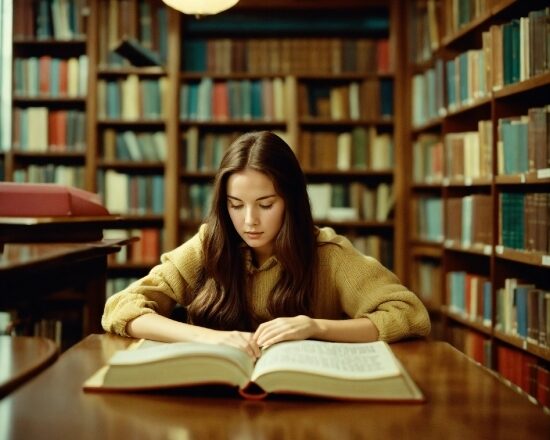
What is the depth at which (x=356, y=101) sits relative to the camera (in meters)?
4.31

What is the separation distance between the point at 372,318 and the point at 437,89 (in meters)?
2.64

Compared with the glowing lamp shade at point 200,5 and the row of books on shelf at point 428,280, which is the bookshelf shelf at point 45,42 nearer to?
the glowing lamp shade at point 200,5

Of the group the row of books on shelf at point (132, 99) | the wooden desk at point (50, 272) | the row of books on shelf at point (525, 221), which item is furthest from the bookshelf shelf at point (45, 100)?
the row of books on shelf at point (525, 221)

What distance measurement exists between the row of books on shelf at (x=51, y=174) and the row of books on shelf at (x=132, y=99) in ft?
1.29

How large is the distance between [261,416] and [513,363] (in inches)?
84.6

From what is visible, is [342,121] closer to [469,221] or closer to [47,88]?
[469,221]

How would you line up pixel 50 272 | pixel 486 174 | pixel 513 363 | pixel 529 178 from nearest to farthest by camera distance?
pixel 50 272 < pixel 529 178 < pixel 513 363 < pixel 486 174

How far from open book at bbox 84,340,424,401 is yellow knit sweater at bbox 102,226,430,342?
386mm

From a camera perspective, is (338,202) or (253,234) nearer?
(253,234)

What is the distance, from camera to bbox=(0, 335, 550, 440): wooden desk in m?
0.78

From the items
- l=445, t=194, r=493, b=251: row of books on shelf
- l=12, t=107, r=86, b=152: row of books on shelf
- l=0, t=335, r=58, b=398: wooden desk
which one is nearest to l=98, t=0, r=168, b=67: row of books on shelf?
l=12, t=107, r=86, b=152: row of books on shelf

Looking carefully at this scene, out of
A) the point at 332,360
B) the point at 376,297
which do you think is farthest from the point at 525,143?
the point at 332,360

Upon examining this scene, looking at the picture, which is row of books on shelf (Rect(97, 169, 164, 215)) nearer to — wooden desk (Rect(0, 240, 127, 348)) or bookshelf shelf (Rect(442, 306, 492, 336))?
bookshelf shelf (Rect(442, 306, 492, 336))

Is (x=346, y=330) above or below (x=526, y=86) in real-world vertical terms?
below
